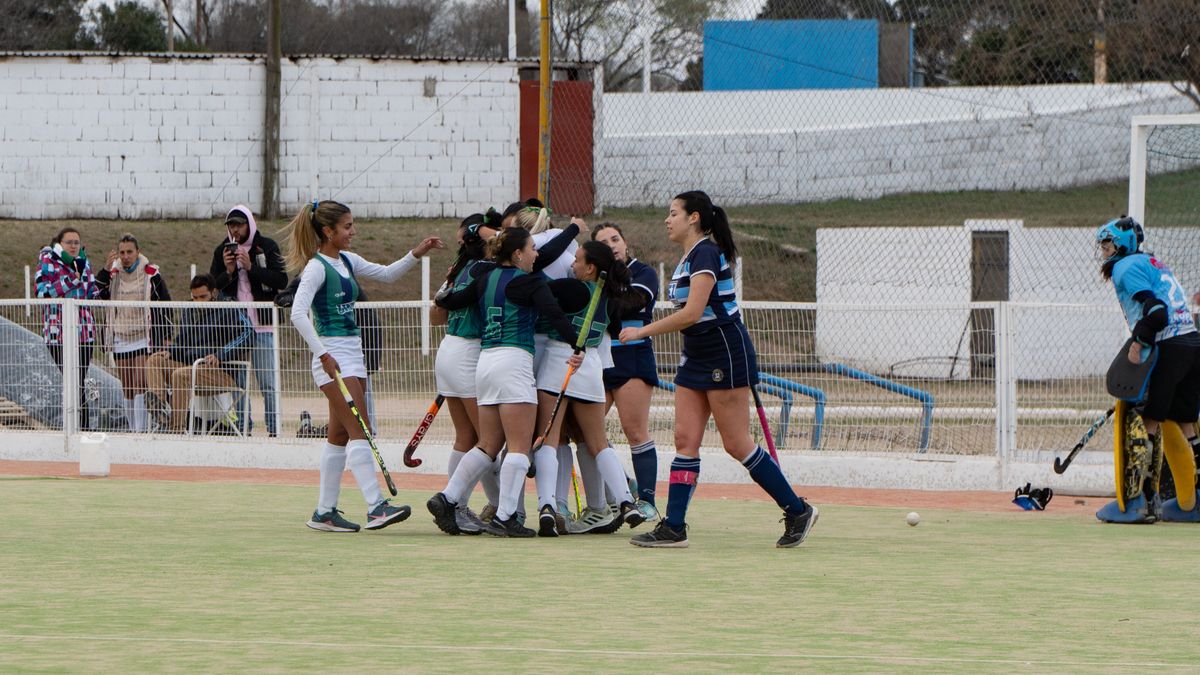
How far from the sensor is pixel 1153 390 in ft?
32.3

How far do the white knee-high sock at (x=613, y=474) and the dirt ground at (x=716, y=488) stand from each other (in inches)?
103

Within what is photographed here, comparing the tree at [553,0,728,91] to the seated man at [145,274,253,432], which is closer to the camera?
the seated man at [145,274,253,432]

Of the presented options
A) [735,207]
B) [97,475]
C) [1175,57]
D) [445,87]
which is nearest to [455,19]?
[445,87]

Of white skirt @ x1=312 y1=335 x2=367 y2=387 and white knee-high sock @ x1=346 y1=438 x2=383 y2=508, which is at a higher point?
white skirt @ x1=312 y1=335 x2=367 y2=387

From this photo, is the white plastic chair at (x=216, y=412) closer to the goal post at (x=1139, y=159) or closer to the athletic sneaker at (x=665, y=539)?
the athletic sneaker at (x=665, y=539)

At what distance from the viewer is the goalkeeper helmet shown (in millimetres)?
9758

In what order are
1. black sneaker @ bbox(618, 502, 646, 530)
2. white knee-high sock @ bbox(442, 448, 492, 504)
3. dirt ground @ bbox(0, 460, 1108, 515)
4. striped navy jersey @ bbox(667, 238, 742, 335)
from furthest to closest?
dirt ground @ bbox(0, 460, 1108, 515), black sneaker @ bbox(618, 502, 646, 530), white knee-high sock @ bbox(442, 448, 492, 504), striped navy jersey @ bbox(667, 238, 742, 335)

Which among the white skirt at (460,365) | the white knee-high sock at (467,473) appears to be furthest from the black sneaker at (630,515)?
the white skirt at (460,365)

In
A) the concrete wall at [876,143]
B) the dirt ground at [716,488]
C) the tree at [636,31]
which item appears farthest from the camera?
the concrete wall at [876,143]

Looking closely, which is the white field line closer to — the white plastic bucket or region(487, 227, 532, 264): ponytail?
region(487, 227, 532, 264): ponytail

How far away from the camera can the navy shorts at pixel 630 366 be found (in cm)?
941

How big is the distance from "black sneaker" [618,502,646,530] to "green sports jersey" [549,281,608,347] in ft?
2.95

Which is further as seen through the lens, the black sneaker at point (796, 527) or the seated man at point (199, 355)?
the seated man at point (199, 355)

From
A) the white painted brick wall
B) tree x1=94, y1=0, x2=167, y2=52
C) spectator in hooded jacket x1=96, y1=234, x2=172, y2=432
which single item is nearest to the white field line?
spectator in hooded jacket x1=96, y1=234, x2=172, y2=432
